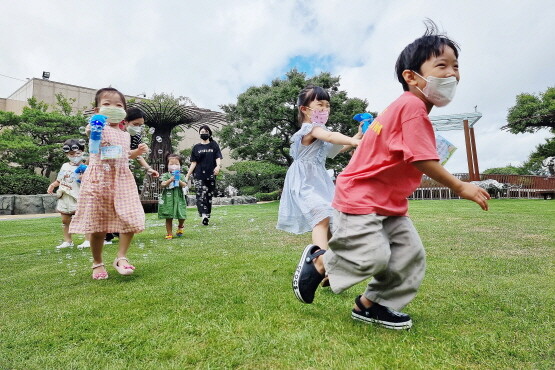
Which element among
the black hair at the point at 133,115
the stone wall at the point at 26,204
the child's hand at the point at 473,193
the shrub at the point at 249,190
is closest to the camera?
the child's hand at the point at 473,193

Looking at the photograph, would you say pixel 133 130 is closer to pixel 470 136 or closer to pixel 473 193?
pixel 473 193

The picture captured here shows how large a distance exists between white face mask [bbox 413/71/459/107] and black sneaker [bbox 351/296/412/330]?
103cm

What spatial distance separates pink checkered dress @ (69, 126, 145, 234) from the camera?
2.98m

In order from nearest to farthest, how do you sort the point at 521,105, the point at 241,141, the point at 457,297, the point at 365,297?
the point at 365,297 < the point at 457,297 < the point at 241,141 < the point at 521,105

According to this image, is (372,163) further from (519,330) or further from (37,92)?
(37,92)

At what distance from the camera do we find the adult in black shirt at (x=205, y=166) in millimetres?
7355

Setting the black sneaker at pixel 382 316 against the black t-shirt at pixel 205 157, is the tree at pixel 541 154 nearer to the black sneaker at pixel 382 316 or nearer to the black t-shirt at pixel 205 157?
the black t-shirt at pixel 205 157

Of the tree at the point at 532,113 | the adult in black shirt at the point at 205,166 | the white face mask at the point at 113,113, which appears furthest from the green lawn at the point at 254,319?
the tree at the point at 532,113

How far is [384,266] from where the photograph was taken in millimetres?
1779

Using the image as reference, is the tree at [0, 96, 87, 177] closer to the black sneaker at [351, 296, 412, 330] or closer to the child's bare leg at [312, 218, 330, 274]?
the child's bare leg at [312, 218, 330, 274]

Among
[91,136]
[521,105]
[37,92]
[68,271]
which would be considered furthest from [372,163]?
[37,92]

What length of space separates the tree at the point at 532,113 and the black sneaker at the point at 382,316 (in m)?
22.9

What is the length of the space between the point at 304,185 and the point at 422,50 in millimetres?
1327

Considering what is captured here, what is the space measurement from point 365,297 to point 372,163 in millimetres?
675
